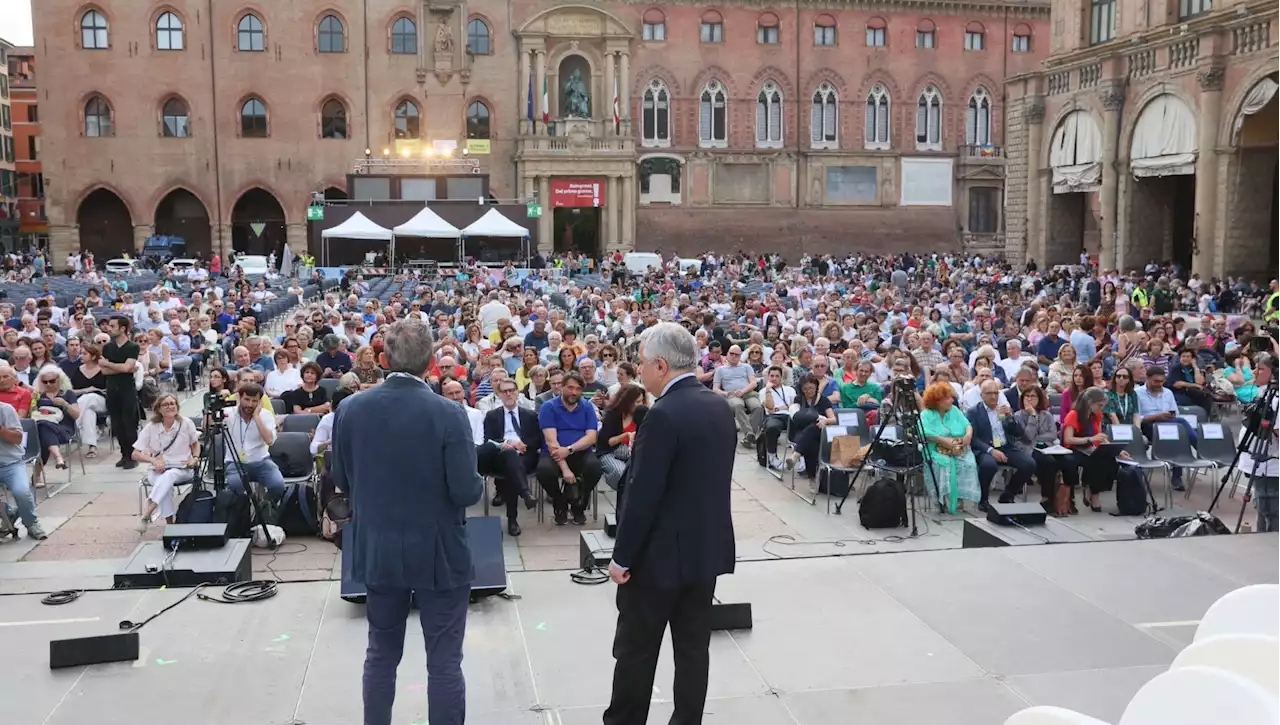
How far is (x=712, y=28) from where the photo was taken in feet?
165

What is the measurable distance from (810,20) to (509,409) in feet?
147

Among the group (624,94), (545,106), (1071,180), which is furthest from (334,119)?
(1071,180)

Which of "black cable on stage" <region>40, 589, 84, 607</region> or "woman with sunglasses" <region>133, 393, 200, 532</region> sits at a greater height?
"woman with sunglasses" <region>133, 393, 200, 532</region>

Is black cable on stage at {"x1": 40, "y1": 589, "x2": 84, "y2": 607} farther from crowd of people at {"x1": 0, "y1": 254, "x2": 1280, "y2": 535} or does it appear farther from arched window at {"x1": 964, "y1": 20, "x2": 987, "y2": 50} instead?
arched window at {"x1": 964, "y1": 20, "x2": 987, "y2": 50}

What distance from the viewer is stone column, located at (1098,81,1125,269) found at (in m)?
31.0

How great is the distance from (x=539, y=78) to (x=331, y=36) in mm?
8886

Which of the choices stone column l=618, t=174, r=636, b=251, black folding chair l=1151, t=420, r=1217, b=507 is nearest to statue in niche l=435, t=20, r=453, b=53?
stone column l=618, t=174, r=636, b=251

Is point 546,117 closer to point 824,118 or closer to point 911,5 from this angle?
point 824,118

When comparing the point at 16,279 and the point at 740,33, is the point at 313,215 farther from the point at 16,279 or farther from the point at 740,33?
the point at 740,33

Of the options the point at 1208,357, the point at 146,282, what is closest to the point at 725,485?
the point at 1208,357

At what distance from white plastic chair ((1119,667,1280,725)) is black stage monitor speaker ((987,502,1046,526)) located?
607cm

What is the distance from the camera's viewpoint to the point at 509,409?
390 inches

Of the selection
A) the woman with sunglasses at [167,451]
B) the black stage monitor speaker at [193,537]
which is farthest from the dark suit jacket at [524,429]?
the black stage monitor speaker at [193,537]

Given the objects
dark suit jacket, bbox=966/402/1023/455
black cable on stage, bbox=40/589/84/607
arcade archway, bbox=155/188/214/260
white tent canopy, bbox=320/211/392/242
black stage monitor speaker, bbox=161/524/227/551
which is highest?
arcade archway, bbox=155/188/214/260
